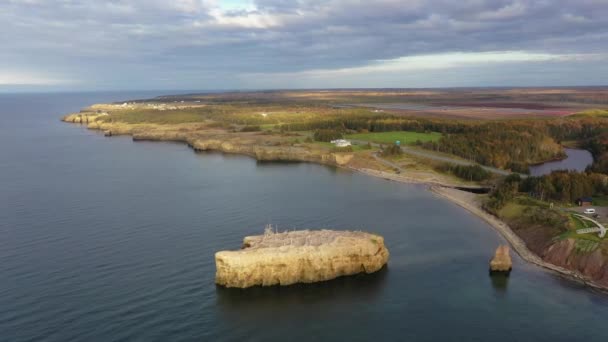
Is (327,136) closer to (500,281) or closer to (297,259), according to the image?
(500,281)

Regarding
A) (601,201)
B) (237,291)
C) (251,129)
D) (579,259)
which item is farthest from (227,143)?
(579,259)

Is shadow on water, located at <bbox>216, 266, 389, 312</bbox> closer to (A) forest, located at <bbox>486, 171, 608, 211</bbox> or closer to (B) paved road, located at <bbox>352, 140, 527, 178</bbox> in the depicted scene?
(A) forest, located at <bbox>486, 171, 608, 211</bbox>

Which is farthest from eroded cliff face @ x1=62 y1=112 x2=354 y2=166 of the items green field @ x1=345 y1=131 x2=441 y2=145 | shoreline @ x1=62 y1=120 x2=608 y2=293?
green field @ x1=345 y1=131 x2=441 y2=145

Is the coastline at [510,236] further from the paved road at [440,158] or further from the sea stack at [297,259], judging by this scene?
the sea stack at [297,259]

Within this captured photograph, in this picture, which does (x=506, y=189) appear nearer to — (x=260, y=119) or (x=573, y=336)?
(x=573, y=336)

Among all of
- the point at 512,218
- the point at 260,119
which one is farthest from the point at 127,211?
the point at 260,119

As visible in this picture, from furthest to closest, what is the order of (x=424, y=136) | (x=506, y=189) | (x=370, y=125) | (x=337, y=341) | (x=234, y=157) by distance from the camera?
(x=370, y=125) < (x=424, y=136) < (x=234, y=157) < (x=506, y=189) < (x=337, y=341)

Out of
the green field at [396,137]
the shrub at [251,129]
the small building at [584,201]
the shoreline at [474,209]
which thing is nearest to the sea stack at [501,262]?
the shoreline at [474,209]
